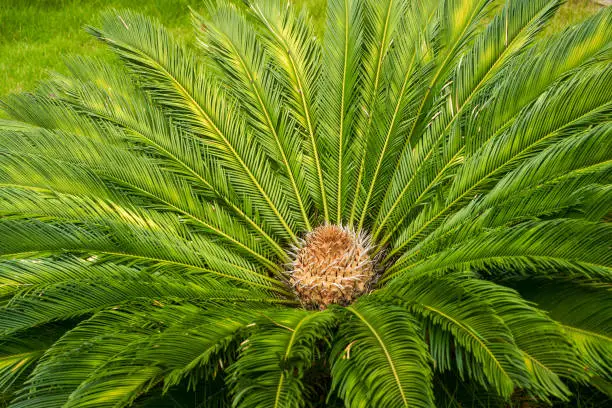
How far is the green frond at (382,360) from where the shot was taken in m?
1.81

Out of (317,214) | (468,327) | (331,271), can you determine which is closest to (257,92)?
(317,214)

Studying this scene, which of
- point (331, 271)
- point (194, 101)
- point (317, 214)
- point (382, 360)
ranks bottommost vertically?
point (382, 360)

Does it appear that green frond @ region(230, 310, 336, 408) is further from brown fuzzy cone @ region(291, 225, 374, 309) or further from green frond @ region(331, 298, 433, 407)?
brown fuzzy cone @ region(291, 225, 374, 309)

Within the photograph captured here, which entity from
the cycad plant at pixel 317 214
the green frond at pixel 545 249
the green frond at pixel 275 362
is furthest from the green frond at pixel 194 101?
the green frond at pixel 545 249

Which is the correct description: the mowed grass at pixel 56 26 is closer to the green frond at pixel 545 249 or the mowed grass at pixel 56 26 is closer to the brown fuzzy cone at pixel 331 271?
the brown fuzzy cone at pixel 331 271

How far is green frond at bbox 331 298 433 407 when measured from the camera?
5.93 feet

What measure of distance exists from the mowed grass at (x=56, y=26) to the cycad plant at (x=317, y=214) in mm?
2548

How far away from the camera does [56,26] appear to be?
21.2ft

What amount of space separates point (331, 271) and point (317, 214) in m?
0.61

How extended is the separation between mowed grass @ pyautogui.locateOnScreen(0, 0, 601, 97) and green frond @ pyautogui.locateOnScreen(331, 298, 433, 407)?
396 cm

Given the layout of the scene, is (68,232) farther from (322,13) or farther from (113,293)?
(322,13)

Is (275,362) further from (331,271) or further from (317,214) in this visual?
(317,214)

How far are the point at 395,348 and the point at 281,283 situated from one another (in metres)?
1.11

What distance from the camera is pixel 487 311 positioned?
193 cm
